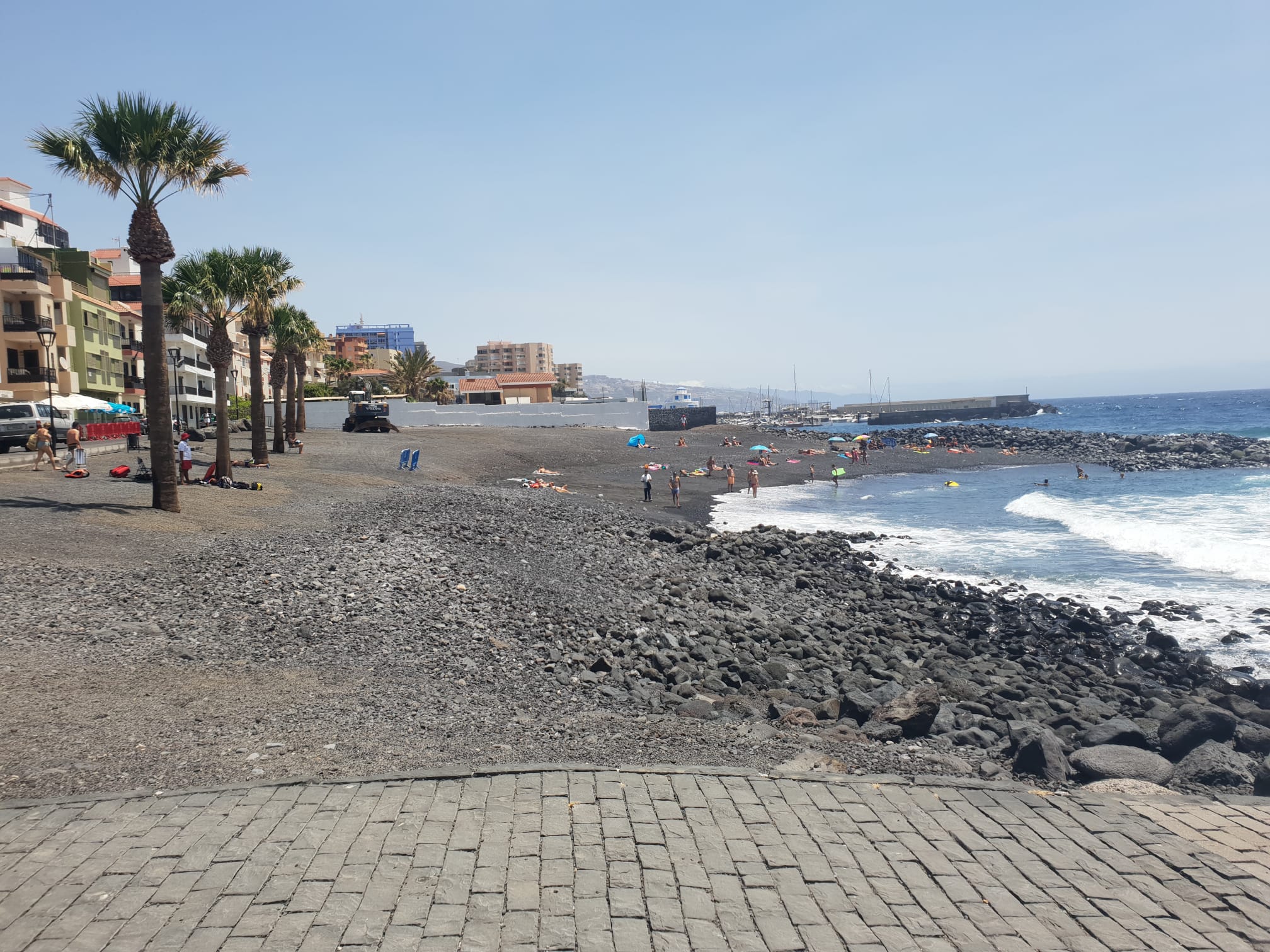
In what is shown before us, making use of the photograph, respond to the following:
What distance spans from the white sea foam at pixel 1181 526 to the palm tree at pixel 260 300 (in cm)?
2532

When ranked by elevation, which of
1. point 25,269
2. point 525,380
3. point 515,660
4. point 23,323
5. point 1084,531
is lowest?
point 1084,531

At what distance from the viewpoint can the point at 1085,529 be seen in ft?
92.8

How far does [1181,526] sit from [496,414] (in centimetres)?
4607

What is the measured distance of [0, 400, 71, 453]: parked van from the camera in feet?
90.4

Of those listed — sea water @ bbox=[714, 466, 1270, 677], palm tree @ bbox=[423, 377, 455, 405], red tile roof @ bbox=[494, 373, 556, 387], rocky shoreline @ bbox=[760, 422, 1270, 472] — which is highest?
red tile roof @ bbox=[494, 373, 556, 387]

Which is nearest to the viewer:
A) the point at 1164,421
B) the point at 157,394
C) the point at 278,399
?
the point at 157,394

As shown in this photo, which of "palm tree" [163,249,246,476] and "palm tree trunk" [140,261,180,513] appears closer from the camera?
"palm tree trunk" [140,261,180,513]

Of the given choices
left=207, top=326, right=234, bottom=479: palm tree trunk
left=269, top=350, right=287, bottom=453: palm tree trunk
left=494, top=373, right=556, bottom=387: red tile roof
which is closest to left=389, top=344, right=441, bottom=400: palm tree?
left=494, top=373, right=556, bottom=387: red tile roof

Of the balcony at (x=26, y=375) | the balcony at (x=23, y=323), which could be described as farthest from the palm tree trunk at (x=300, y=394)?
the balcony at (x=23, y=323)

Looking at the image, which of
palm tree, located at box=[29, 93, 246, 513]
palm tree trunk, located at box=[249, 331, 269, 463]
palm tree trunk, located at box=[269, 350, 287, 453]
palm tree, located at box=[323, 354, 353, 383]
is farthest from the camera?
palm tree, located at box=[323, 354, 353, 383]

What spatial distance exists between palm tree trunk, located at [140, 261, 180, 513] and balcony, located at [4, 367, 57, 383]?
3113 cm

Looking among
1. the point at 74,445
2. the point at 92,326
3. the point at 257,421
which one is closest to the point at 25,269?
the point at 92,326

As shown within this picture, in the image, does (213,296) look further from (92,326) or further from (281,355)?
(92,326)

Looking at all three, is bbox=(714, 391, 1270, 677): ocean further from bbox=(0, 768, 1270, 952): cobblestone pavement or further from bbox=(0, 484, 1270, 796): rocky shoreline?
bbox=(0, 768, 1270, 952): cobblestone pavement
